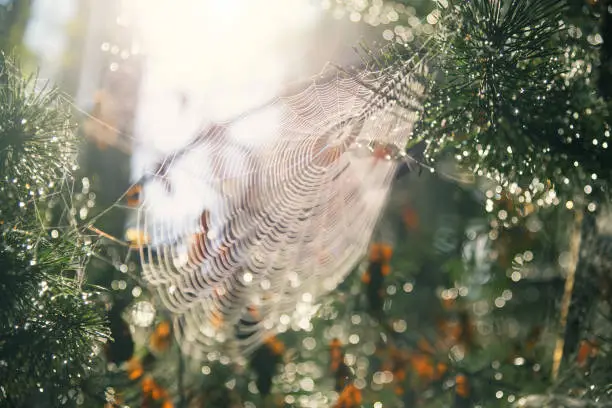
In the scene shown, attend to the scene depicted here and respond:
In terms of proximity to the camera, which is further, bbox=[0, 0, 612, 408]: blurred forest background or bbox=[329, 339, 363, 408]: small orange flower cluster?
bbox=[329, 339, 363, 408]: small orange flower cluster

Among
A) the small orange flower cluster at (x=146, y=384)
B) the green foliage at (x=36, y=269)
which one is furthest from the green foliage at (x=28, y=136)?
the small orange flower cluster at (x=146, y=384)

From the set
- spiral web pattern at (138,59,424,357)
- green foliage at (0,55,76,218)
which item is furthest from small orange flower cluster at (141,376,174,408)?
green foliage at (0,55,76,218)

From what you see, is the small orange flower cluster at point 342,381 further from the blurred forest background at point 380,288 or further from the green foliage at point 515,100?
the green foliage at point 515,100

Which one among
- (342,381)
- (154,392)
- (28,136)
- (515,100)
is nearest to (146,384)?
(154,392)

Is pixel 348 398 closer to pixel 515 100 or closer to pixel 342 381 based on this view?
pixel 342 381

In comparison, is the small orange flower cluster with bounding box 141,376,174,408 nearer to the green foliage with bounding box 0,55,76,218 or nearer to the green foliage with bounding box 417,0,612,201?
the green foliage with bounding box 0,55,76,218

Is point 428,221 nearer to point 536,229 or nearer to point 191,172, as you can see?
point 536,229

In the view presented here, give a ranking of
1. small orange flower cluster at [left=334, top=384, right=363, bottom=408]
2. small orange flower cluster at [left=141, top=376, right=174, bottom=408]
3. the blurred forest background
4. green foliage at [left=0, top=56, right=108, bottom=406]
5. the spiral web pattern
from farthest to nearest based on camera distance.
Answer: small orange flower cluster at [left=334, top=384, right=363, bottom=408] < small orange flower cluster at [left=141, top=376, right=174, bottom=408] < the spiral web pattern < the blurred forest background < green foliage at [left=0, top=56, right=108, bottom=406]

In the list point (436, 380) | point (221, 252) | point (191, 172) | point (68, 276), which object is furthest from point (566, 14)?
point (436, 380)
